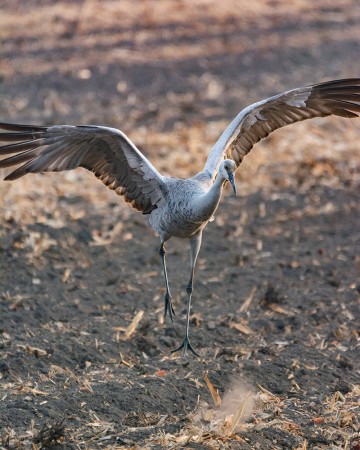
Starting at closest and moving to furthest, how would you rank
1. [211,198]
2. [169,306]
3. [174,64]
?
[211,198], [169,306], [174,64]

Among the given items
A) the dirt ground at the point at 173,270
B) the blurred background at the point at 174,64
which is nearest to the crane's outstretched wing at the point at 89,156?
the dirt ground at the point at 173,270

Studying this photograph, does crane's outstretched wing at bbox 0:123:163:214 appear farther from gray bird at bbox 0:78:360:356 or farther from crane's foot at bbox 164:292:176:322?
crane's foot at bbox 164:292:176:322

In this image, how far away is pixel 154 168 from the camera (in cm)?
707

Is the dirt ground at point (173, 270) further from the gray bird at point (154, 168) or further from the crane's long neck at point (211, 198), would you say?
the crane's long neck at point (211, 198)

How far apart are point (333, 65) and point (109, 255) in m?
8.57

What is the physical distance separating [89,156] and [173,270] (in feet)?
6.87

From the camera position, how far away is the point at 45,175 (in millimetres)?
10648

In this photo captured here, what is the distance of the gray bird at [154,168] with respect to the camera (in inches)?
259

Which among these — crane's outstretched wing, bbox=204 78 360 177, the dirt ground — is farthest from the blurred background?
crane's outstretched wing, bbox=204 78 360 177

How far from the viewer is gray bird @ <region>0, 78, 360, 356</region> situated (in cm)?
657

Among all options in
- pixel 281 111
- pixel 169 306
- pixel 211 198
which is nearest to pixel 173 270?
pixel 169 306

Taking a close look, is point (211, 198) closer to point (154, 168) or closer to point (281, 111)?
point (154, 168)

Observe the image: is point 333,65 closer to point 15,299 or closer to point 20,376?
point 15,299

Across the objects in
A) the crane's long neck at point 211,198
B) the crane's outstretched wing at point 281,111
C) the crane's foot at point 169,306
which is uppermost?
the crane's outstretched wing at point 281,111
